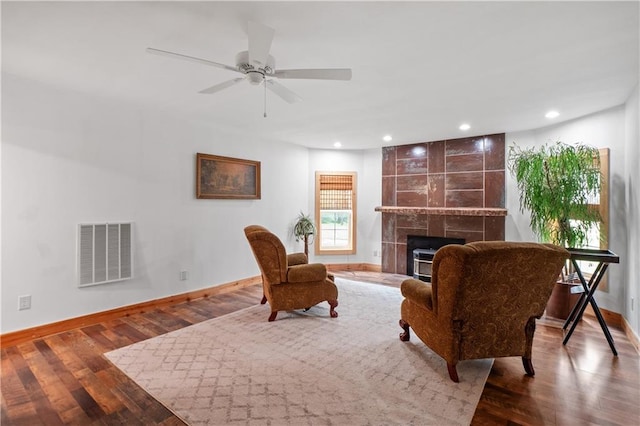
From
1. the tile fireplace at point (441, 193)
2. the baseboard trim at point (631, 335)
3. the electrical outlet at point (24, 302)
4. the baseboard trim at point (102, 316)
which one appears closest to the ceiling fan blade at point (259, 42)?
the electrical outlet at point (24, 302)

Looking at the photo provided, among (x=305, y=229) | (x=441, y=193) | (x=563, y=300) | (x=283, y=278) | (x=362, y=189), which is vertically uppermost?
(x=362, y=189)

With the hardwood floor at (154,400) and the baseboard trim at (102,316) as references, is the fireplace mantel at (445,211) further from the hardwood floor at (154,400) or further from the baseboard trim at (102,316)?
the baseboard trim at (102,316)

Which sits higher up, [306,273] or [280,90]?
[280,90]

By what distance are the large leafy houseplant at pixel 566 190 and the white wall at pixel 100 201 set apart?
4158 mm

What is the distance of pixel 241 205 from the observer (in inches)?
200

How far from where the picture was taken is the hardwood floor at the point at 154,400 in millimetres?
1943

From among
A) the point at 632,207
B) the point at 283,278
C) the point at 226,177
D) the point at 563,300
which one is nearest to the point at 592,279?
the point at 563,300

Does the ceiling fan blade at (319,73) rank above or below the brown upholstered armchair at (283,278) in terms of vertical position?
above

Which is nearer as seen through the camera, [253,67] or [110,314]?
[253,67]

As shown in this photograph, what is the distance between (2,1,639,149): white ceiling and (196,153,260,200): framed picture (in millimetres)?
882

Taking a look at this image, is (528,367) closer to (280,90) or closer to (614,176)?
(614,176)

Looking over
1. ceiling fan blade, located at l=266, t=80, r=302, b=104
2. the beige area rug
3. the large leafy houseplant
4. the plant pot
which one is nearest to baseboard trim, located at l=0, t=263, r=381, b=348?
the beige area rug

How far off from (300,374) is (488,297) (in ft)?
5.08

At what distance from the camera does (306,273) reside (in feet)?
11.2
